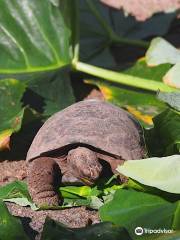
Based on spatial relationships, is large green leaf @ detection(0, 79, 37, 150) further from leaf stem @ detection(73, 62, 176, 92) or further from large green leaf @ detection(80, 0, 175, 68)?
large green leaf @ detection(80, 0, 175, 68)

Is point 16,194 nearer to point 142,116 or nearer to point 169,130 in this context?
point 169,130

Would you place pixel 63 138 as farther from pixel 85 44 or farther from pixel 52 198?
pixel 85 44

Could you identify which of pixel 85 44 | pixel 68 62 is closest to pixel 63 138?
pixel 68 62

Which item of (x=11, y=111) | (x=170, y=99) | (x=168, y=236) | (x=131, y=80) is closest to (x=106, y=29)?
(x=131, y=80)

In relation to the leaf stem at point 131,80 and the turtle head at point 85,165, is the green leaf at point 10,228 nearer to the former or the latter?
the turtle head at point 85,165

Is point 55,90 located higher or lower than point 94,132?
lower

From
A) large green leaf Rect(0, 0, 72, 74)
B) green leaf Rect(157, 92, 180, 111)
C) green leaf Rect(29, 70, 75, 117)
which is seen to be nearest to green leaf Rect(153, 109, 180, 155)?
green leaf Rect(157, 92, 180, 111)
